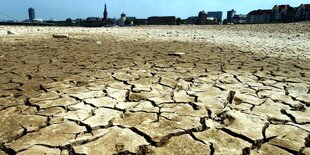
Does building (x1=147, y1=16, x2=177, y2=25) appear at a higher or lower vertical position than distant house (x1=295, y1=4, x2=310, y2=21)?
lower

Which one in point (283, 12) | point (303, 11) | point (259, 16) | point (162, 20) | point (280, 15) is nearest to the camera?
point (162, 20)

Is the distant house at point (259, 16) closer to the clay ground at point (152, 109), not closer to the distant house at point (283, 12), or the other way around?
the distant house at point (283, 12)

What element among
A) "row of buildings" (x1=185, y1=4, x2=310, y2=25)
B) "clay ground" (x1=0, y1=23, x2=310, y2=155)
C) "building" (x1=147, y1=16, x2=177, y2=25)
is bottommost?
"clay ground" (x1=0, y1=23, x2=310, y2=155)

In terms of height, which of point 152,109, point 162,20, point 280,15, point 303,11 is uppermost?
point 303,11

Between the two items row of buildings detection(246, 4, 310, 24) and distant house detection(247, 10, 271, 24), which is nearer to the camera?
row of buildings detection(246, 4, 310, 24)

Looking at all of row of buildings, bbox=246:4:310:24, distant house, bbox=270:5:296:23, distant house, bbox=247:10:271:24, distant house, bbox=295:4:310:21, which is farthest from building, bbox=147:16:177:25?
distant house, bbox=295:4:310:21

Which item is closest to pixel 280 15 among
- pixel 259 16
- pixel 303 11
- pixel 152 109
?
pixel 303 11

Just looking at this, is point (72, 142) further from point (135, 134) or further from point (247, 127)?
point (247, 127)

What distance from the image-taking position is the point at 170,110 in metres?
2.29

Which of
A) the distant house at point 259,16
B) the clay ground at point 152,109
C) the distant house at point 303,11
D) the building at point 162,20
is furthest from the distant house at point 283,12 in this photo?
the clay ground at point 152,109

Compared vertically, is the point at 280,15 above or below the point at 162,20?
above

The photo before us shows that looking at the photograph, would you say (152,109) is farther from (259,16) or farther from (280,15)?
(259,16)

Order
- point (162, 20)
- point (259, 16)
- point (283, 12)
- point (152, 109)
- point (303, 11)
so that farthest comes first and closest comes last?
1. point (259, 16)
2. point (283, 12)
3. point (303, 11)
4. point (162, 20)
5. point (152, 109)

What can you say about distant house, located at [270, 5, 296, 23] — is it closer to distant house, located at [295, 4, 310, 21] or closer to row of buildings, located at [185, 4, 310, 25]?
row of buildings, located at [185, 4, 310, 25]
